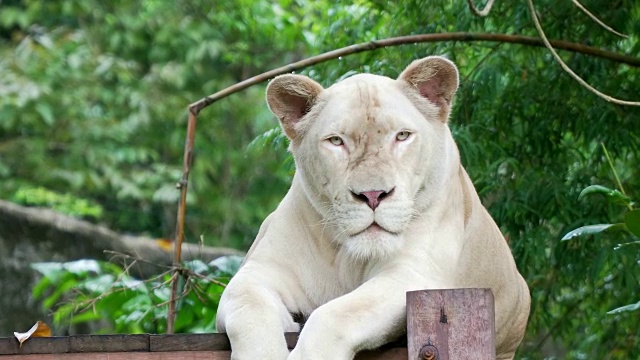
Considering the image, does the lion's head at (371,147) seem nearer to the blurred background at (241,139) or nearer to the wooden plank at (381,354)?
the wooden plank at (381,354)

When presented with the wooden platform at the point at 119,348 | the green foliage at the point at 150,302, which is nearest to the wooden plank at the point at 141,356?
the wooden platform at the point at 119,348

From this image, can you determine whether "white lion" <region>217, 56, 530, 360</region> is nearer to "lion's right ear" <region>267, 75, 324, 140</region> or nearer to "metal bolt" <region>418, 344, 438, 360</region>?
"lion's right ear" <region>267, 75, 324, 140</region>

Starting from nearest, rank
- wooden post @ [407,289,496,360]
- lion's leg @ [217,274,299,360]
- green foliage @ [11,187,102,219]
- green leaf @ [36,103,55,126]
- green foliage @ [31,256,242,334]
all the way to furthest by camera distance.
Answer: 1. wooden post @ [407,289,496,360]
2. lion's leg @ [217,274,299,360]
3. green foliage @ [31,256,242,334]
4. green foliage @ [11,187,102,219]
5. green leaf @ [36,103,55,126]

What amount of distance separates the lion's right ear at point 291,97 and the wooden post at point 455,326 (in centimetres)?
103

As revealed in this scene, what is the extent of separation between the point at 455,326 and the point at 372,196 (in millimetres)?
547

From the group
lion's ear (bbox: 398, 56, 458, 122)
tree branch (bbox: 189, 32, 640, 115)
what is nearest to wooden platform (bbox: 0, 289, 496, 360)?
lion's ear (bbox: 398, 56, 458, 122)

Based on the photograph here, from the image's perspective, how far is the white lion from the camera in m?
3.33

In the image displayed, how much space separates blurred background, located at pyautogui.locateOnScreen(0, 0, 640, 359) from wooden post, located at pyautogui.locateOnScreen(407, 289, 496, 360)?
2.63 feet

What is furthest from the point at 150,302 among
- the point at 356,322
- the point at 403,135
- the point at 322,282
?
the point at 356,322

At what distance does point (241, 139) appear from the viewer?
1427 centimetres

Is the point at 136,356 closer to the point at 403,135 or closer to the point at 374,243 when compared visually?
the point at 374,243

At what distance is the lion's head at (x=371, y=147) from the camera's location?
140 inches

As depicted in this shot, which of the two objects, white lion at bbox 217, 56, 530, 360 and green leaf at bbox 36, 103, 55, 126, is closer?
white lion at bbox 217, 56, 530, 360

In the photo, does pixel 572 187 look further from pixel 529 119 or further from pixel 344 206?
pixel 344 206
